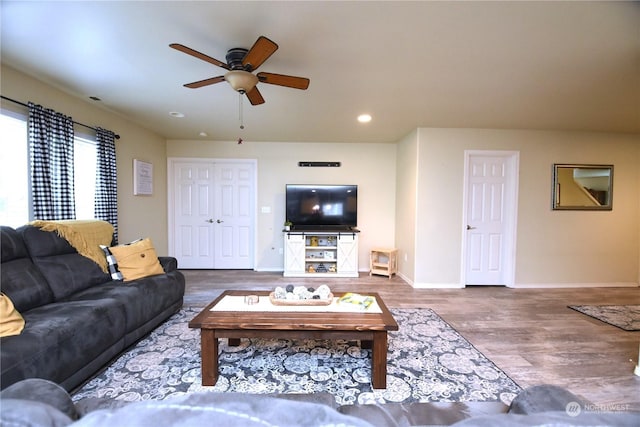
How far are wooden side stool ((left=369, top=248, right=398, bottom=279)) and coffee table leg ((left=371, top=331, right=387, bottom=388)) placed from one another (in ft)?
9.63

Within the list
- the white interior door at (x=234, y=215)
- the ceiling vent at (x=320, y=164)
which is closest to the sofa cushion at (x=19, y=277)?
the white interior door at (x=234, y=215)

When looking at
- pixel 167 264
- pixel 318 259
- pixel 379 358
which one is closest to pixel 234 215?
pixel 318 259

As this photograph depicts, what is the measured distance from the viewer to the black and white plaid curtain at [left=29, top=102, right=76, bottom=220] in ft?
8.33

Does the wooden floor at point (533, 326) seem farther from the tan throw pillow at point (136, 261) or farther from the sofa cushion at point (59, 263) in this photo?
the sofa cushion at point (59, 263)

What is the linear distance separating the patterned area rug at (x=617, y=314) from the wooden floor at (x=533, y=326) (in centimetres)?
13

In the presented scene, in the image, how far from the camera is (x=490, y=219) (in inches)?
166

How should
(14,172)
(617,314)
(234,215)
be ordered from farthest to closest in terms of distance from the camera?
(234,215) < (617,314) < (14,172)

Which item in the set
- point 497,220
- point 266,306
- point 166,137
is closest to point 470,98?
point 497,220

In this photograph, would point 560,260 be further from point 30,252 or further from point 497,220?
point 30,252

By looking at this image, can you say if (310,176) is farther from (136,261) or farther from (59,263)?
(59,263)

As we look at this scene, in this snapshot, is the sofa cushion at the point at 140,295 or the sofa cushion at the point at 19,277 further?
the sofa cushion at the point at 140,295

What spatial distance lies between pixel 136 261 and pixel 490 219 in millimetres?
4710

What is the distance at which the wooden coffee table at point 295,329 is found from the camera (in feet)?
5.64

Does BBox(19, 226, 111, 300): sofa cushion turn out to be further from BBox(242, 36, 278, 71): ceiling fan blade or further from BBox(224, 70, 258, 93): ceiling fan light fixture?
BBox(242, 36, 278, 71): ceiling fan blade
